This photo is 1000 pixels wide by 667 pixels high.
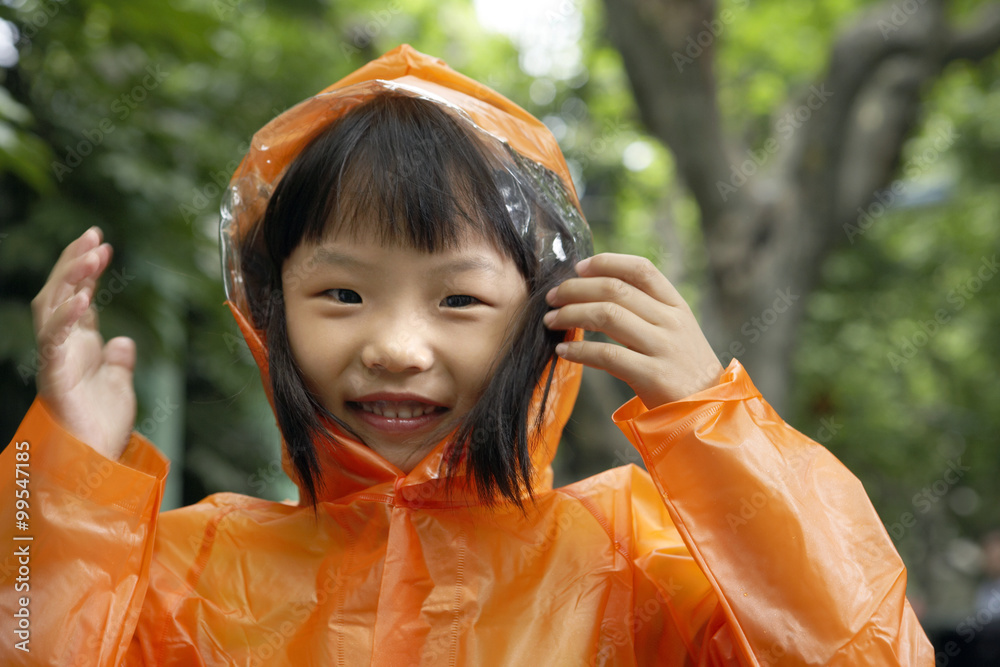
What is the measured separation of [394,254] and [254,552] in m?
0.56

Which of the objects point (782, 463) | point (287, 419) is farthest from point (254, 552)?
point (782, 463)

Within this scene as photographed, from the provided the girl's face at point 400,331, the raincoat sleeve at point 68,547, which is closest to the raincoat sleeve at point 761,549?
the girl's face at point 400,331

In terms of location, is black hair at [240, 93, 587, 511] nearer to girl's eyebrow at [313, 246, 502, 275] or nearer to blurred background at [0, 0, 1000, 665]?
girl's eyebrow at [313, 246, 502, 275]

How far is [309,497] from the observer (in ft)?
4.69

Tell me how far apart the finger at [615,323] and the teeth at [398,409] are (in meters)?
0.29

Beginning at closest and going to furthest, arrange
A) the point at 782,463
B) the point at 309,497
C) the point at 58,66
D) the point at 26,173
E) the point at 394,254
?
1. the point at 782,463
2. the point at 394,254
3. the point at 309,497
4. the point at 26,173
5. the point at 58,66

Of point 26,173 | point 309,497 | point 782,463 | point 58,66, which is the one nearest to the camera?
point 782,463

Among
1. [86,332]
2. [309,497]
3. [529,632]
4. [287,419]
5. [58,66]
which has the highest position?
[58,66]

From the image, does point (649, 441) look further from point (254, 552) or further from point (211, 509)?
point (211, 509)

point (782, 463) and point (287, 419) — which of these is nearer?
point (782, 463)

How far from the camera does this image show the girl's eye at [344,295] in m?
1.36

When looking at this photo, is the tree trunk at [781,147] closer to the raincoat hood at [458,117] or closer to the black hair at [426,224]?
the raincoat hood at [458,117]

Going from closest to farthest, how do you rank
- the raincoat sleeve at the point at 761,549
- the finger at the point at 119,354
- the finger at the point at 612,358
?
the raincoat sleeve at the point at 761,549
the finger at the point at 612,358
the finger at the point at 119,354

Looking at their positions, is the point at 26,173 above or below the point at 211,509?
above
